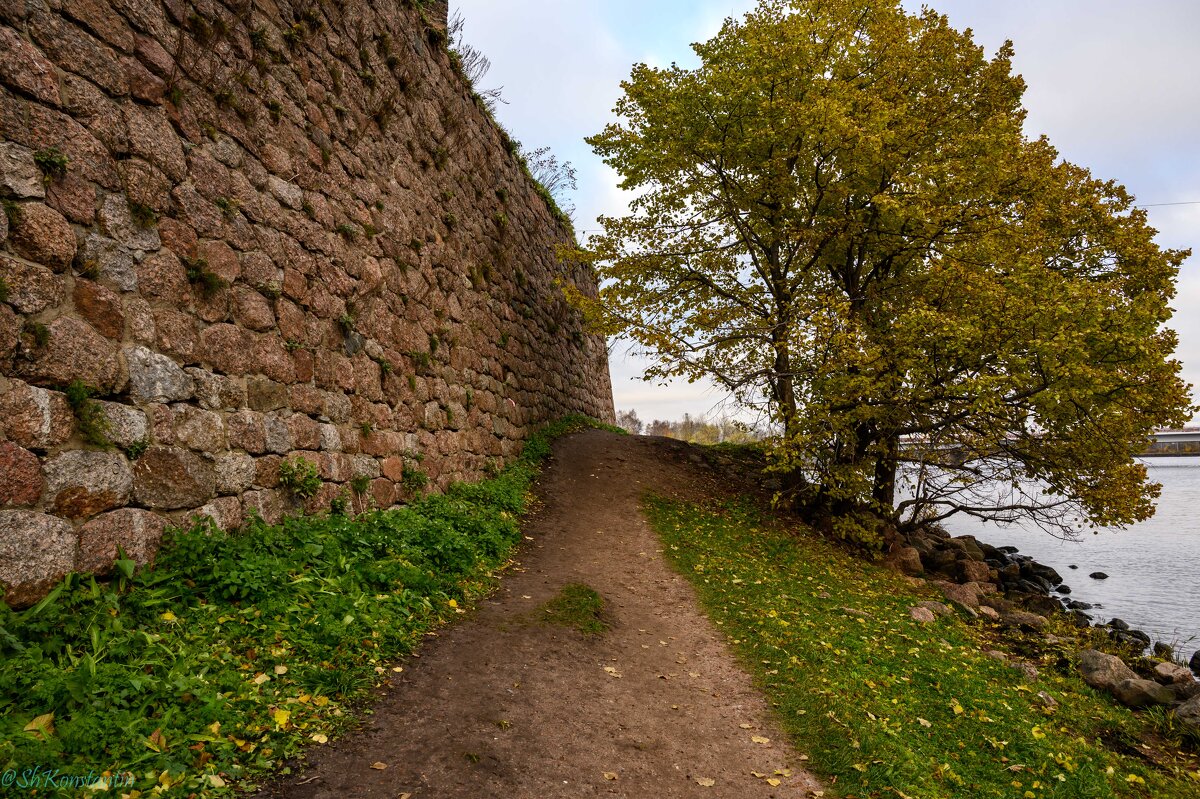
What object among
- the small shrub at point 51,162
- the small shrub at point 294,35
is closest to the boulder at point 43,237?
the small shrub at point 51,162

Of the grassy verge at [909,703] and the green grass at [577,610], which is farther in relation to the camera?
the green grass at [577,610]

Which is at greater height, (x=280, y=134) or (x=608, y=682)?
(x=280, y=134)

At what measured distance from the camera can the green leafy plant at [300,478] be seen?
19.0 feet

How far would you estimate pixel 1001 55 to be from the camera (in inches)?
470

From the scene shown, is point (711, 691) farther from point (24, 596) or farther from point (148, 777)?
point (24, 596)

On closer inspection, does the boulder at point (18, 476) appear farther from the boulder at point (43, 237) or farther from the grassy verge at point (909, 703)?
the grassy verge at point (909, 703)

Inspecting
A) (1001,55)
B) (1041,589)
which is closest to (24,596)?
(1001,55)

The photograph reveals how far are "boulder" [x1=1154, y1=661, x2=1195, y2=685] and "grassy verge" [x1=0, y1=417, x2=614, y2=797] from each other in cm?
798

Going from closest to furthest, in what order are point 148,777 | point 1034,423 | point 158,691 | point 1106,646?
1. point 148,777
2. point 158,691
3. point 1106,646
4. point 1034,423

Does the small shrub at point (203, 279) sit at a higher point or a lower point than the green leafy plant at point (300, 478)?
higher

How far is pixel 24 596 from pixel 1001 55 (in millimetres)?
15404

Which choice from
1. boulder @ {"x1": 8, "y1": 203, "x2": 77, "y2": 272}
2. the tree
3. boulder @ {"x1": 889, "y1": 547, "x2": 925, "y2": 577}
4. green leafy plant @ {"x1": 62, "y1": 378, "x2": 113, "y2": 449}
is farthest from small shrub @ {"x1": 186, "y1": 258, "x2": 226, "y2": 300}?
boulder @ {"x1": 889, "y1": 547, "x2": 925, "y2": 577}

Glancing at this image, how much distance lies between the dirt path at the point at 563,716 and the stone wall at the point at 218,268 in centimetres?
199

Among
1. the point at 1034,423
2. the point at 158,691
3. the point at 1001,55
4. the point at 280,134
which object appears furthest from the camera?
the point at 1001,55
